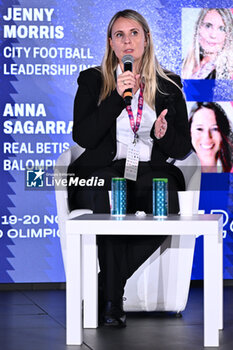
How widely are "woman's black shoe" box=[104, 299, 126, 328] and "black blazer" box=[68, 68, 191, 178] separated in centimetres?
91

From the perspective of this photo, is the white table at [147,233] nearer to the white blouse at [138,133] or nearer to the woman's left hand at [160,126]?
the woman's left hand at [160,126]

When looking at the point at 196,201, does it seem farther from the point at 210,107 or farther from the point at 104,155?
the point at 210,107

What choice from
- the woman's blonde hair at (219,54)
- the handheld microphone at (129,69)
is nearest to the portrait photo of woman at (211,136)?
the woman's blonde hair at (219,54)

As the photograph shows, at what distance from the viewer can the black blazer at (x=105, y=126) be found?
400 centimetres

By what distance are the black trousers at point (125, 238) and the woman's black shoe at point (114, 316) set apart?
0.13ft

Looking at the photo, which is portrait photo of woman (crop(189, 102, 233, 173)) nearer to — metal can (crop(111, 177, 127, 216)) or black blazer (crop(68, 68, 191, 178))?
black blazer (crop(68, 68, 191, 178))

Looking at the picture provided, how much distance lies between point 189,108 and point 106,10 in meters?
0.84

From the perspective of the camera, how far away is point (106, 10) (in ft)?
15.8

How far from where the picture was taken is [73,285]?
3.05m

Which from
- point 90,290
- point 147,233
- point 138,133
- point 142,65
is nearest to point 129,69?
point 138,133

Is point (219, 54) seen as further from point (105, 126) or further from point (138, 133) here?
point (105, 126)

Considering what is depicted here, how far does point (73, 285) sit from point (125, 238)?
54 cm

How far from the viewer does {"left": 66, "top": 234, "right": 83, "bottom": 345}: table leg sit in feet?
9.99

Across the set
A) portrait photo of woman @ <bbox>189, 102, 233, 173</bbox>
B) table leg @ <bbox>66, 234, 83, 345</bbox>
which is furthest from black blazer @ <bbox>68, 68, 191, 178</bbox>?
table leg @ <bbox>66, 234, 83, 345</bbox>
